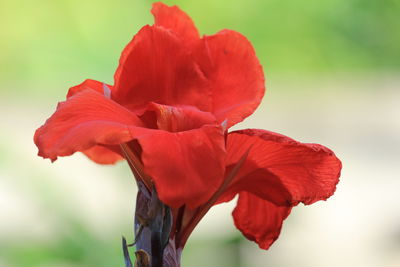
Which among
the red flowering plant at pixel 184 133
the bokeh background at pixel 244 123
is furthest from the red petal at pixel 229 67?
the bokeh background at pixel 244 123

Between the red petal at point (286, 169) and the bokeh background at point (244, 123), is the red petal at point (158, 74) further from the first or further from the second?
the bokeh background at point (244, 123)

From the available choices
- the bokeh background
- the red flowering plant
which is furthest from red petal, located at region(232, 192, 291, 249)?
the bokeh background

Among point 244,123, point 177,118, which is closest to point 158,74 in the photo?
point 177,118

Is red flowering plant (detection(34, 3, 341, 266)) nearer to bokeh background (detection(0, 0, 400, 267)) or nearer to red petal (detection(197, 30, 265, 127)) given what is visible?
red petal (detection(197, 30, 265, 127))

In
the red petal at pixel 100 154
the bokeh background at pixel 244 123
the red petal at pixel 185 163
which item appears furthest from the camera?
the bokeh background at pixel 244 123

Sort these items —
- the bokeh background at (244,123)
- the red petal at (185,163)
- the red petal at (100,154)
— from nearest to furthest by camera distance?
the red petal at (185,163) → the red petal at (100,154) → the bokeh background at (244,123)

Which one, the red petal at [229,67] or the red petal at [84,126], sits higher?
the red petal at [229,67]

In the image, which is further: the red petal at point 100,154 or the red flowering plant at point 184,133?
the red petal at point 100,154
